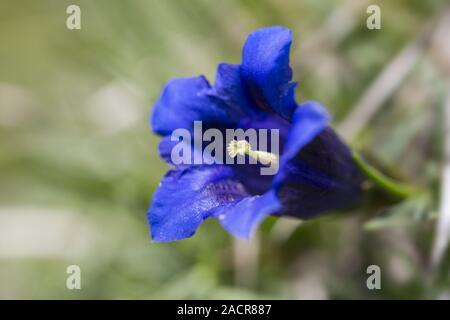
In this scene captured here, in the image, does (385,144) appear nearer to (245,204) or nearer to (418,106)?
(418,106)

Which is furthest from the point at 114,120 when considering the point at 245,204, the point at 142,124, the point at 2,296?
the point at 245,204

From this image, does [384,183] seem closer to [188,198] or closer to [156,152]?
[188,198]

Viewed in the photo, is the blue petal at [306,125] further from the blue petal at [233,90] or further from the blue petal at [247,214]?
the blue petal at [233,90]

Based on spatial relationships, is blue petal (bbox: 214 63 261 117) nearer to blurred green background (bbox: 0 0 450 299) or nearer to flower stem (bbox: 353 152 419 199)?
flower stem (bbox: 353 152 419 199)

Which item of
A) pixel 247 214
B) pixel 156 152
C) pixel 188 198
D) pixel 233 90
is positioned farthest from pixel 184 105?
pixel 156 152

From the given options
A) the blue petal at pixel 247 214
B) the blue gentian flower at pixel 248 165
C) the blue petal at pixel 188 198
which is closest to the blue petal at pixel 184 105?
the blue gentian flower at pixel 248 165

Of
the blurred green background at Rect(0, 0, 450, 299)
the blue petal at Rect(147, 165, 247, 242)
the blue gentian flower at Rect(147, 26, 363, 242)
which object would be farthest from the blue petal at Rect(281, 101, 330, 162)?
the blurred green background at Rect(0, 0, 450, 299)

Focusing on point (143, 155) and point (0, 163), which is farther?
point (0, 163)
